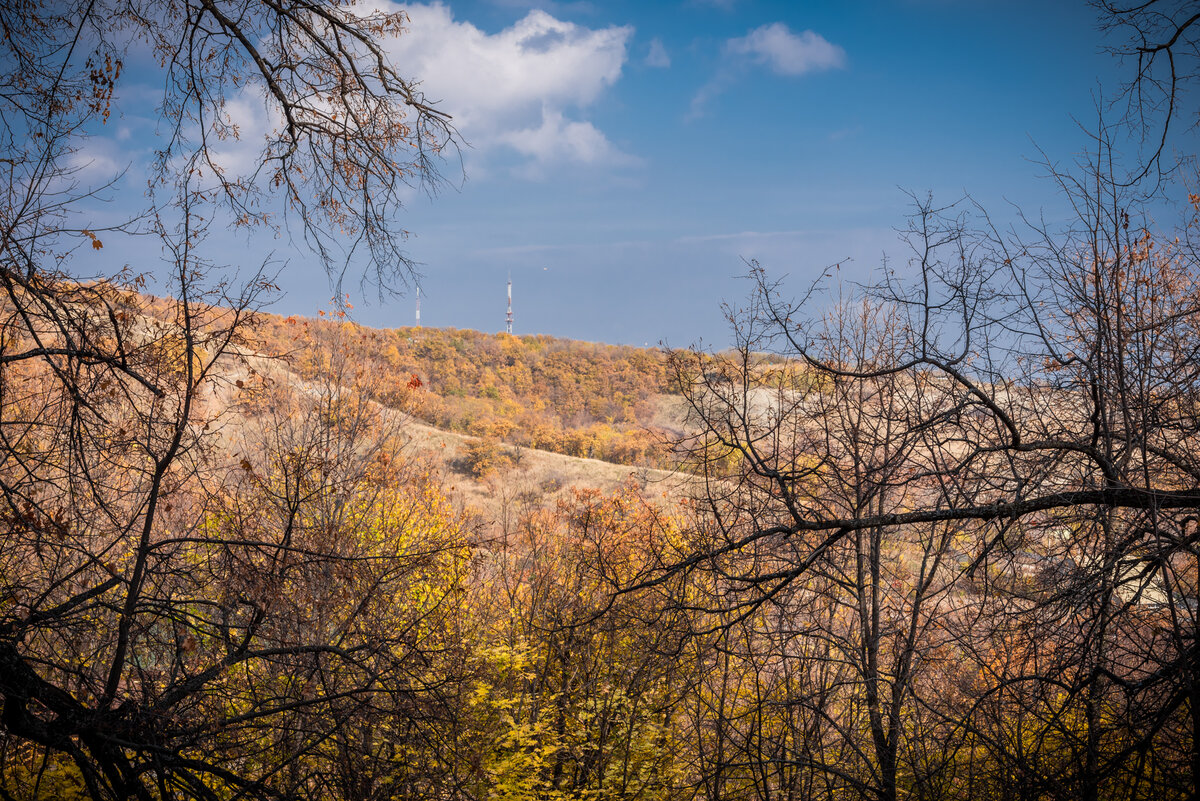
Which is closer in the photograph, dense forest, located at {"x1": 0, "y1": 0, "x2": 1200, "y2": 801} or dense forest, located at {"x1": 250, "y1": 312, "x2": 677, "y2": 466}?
dense forest, located at {"x1": 0, "y1": 0, "x2": 1200, "y2": 801}

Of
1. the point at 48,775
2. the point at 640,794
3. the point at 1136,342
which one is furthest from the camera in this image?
the point at 640,794

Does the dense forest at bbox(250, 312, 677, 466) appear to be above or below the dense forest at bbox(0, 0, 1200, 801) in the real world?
above

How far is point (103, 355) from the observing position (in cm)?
358

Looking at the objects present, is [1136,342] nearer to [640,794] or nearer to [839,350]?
[839,350]

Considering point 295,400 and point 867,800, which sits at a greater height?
point 295,400

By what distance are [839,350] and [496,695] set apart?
791 centimetres

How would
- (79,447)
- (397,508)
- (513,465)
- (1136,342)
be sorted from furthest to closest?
(513,465)
(397,508)
(1136,342)
(79,447)

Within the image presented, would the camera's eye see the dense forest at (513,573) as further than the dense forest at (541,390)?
No

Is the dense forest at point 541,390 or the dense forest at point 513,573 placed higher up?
the dense forest at point 541,390

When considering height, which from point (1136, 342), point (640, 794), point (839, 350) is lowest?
point (640, 794)

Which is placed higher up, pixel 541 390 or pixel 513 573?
pixel 541 390

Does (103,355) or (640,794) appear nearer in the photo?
(103,355)

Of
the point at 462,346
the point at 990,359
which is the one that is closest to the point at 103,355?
the point at 990,359

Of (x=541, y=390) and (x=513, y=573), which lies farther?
(x=541, y=390)
